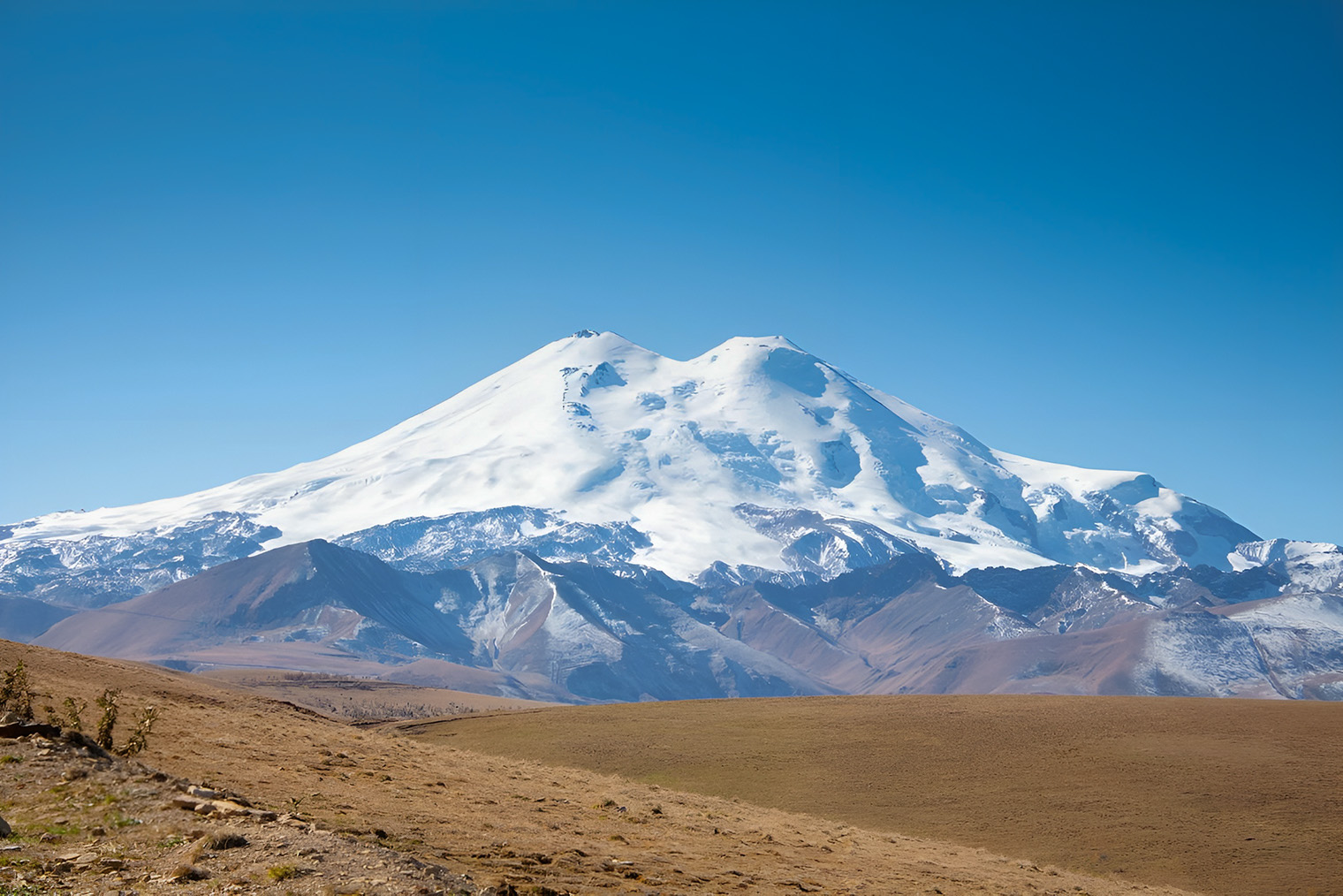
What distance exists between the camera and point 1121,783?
155ft

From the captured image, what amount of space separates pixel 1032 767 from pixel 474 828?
36.7 metres

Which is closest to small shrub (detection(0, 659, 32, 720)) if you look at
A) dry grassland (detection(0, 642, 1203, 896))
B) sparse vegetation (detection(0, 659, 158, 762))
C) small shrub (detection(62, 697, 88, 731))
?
sparse vegetation (detection(0, 659, 158, 762))

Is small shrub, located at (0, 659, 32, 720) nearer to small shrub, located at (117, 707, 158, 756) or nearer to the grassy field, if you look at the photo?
small shrub, located at (117, 707, 158, 756)

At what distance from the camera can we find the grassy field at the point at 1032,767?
3975 cm

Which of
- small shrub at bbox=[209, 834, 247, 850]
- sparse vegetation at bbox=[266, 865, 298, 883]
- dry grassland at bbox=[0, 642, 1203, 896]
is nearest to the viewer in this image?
sparse vegetation at bbox=[266, 865, 298, 883]

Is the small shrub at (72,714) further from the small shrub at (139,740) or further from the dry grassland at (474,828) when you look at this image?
the dry grassland at (474,828)

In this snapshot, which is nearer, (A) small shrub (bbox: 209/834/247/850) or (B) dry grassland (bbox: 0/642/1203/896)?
(A) small shrub (bbox: 209/834/247/850)

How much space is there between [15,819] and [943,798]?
38.5 m

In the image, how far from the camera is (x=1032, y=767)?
50.1 metres

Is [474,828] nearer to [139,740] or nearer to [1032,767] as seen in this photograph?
[139,740]

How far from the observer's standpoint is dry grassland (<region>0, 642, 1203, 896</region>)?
15000mm

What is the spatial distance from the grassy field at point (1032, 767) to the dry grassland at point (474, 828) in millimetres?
8804

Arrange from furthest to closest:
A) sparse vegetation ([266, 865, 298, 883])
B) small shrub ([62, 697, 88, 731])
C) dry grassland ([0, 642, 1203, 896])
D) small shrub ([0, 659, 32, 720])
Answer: small shrub ([0, 659, 32, 720]) < small shrub ([62, 697, 88, 731]) < dry grassland ([0, 642, 1203, 896]) < sparse vegetation ([266, 865, 298, 883])

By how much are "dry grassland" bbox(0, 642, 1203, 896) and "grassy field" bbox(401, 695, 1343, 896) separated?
8.80 metres
